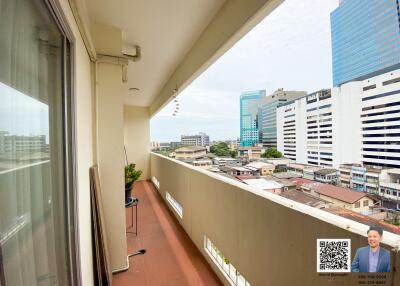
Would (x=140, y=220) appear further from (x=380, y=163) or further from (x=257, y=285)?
(x=380, y=163)

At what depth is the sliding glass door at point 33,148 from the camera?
54 cm

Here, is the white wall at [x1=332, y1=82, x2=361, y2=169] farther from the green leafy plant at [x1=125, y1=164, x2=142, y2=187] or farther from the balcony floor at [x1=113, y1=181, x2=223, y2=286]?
the green leafy plant at [x1=125, y1=164, x2=142, y2=187]

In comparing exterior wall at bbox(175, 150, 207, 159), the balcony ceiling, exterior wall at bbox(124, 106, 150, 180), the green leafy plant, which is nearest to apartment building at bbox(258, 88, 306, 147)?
the balcony ceiling

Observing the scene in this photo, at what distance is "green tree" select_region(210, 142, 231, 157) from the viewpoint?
1975 millimetres

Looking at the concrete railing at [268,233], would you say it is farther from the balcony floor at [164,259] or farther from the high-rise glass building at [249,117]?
the high-rise glass building at [249,117]

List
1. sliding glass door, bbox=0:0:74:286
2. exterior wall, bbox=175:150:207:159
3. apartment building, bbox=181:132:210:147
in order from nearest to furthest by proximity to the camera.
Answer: sliding glass door, bbox=0:0:74:286 → exterior wall, bbox=175:150:207:159 → apartment building, bbox=181:132:210:147

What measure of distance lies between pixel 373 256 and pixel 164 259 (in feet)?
6.90

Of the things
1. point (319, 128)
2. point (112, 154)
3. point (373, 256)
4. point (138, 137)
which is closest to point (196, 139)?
point (112, 154)

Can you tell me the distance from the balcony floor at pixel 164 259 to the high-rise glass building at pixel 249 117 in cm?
139

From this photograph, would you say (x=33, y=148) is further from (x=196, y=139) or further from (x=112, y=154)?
(x=196, y=139)

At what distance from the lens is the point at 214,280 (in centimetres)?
186

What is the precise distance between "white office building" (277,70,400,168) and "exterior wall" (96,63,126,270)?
66.8 inches

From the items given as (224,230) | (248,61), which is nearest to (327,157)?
(224,230)

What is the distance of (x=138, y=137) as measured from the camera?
21.1 feet
